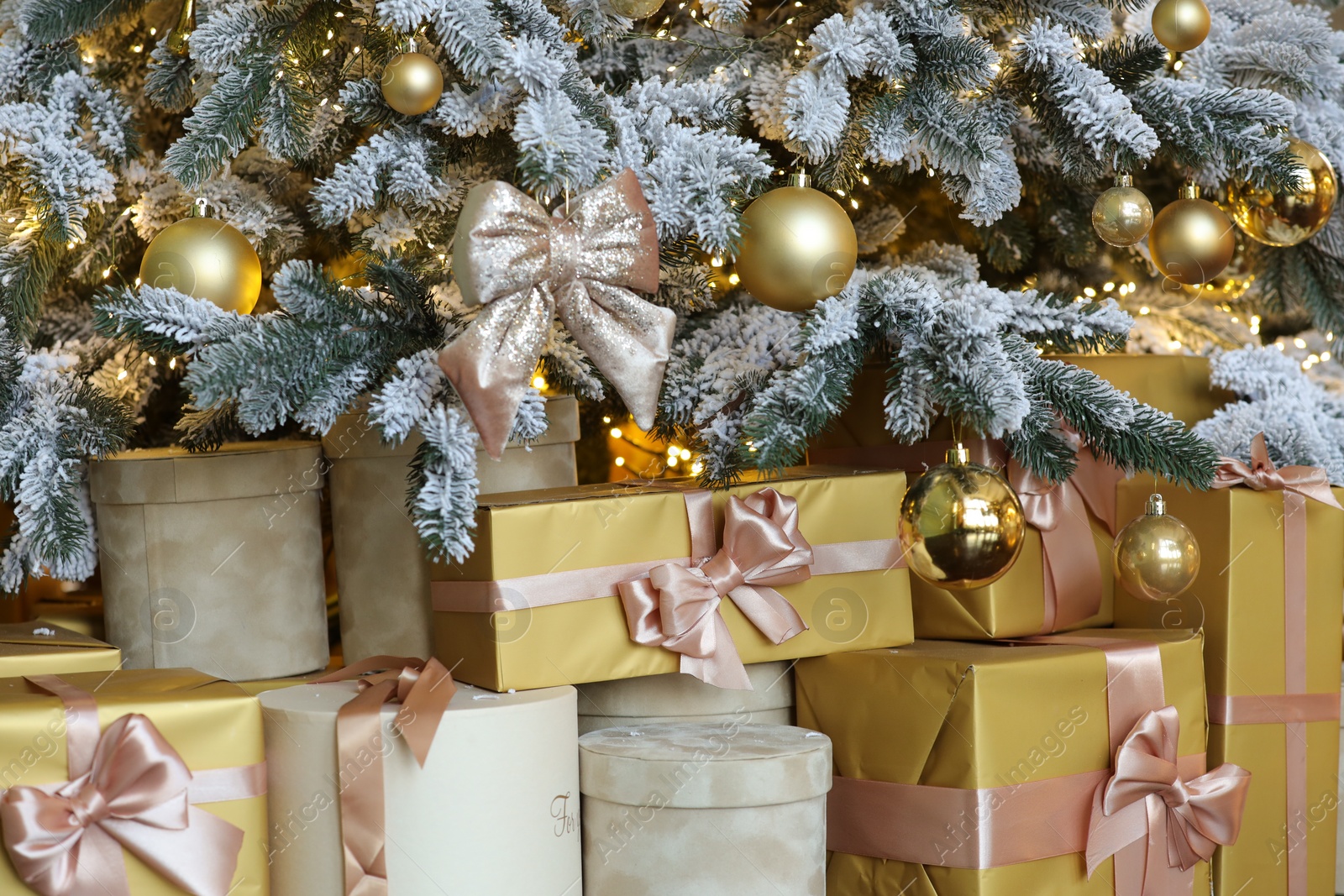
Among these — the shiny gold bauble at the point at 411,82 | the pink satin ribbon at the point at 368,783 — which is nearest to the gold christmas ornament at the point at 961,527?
the pink satin ribbon at the point at 368,783

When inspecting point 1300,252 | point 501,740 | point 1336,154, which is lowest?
point 501,740

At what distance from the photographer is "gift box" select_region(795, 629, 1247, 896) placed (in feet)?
3.32

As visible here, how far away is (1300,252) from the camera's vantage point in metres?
1.42

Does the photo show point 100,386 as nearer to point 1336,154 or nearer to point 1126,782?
point 1126,782

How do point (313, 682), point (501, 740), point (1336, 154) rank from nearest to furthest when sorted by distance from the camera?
point (501, 740) → point (313, 682) → point (1336, 154)

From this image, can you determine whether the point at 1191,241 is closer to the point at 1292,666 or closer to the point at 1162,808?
the point at 1292,666

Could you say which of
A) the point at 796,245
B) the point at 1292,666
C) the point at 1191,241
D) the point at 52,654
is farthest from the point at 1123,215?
the point at 52,654

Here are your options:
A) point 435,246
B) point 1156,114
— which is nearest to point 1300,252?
point 1156,114

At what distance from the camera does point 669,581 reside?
1012 millimetres

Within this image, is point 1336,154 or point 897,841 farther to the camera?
point 1336,154

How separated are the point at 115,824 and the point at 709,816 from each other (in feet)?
1.48

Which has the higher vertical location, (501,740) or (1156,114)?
(1156,114)

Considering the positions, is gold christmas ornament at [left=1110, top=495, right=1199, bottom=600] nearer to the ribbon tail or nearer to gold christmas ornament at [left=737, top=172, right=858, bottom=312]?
gold christmas ornament at [left=737, top=172, right=858, bottom=312]

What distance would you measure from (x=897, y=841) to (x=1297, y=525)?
514mm
